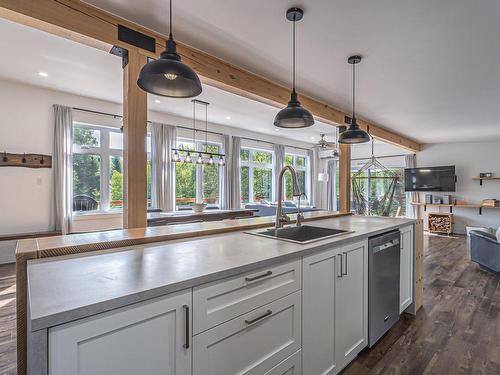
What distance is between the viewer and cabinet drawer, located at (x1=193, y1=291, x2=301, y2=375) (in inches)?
42.5

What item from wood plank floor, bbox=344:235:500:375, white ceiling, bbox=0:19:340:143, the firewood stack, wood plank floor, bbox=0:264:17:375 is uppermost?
white ceiling, bbox=0:19:340:143

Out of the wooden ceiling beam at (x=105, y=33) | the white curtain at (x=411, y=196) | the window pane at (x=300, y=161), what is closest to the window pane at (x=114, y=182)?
the wooden ceiling beam at (x=105, y=33)

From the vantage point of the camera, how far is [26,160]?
4480mm

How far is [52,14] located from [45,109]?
3.44 metres

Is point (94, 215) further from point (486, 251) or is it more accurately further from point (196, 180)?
point (486, 251)

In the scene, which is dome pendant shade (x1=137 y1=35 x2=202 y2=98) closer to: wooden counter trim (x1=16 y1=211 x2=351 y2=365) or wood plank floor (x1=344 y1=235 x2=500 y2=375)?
wooden counter trim (x1=16 y1=211 x2=351 y2=365)

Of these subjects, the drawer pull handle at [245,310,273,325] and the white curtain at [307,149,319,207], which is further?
the white curtain at [307,149,319,207]

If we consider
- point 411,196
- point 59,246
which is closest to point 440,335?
point 59,246

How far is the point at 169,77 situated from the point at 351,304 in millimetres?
1919

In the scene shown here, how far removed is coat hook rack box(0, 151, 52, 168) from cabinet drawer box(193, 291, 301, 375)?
16.3ft

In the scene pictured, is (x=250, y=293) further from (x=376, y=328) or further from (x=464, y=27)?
(x=464, y=27)

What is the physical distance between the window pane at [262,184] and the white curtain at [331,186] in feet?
9.55

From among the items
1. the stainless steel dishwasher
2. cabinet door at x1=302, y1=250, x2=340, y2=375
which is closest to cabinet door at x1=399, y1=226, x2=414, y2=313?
the stainless steel dishwasher

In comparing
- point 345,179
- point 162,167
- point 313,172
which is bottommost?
point 345,179
